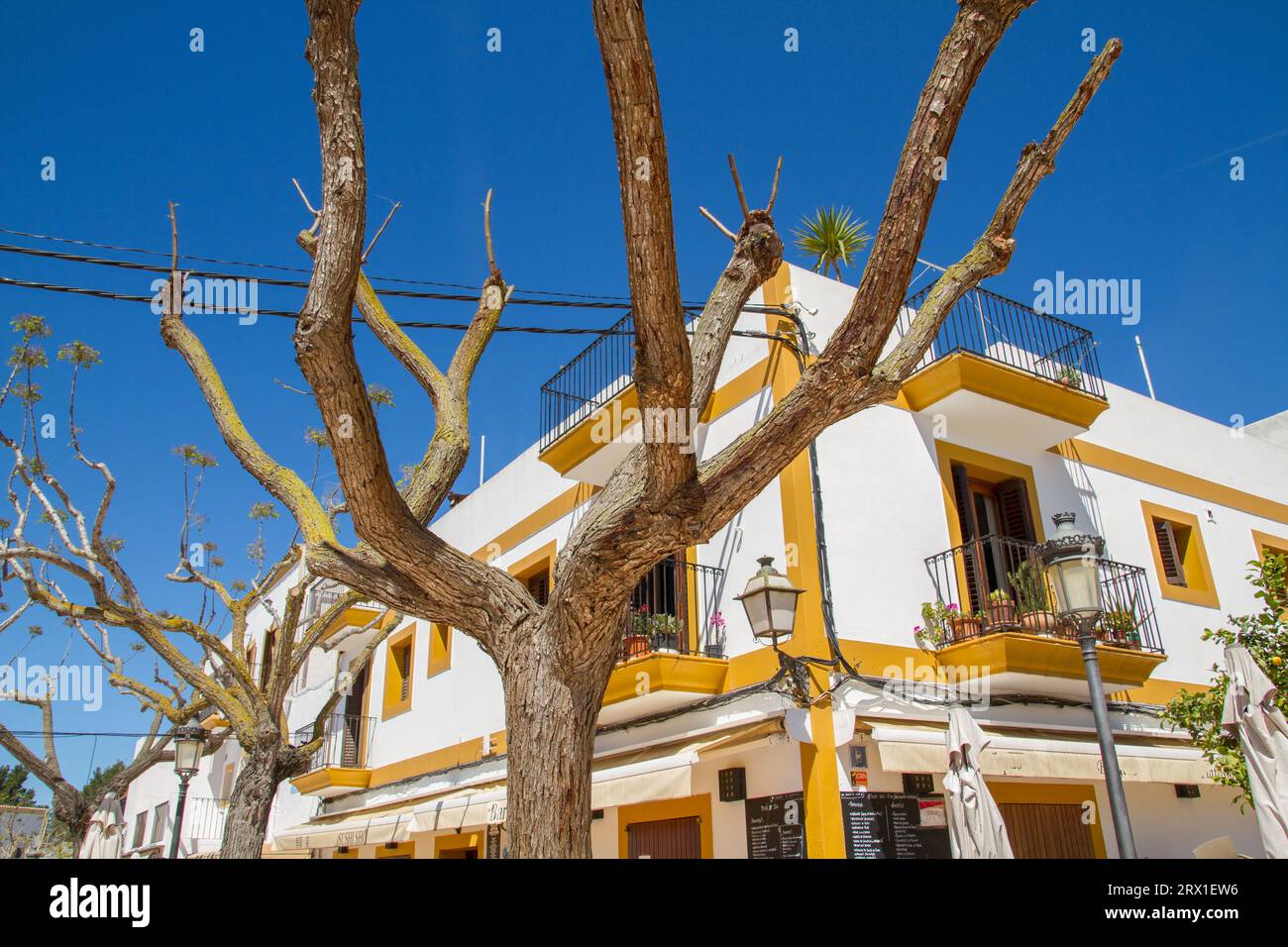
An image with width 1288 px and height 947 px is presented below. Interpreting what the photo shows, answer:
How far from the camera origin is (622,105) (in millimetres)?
3584

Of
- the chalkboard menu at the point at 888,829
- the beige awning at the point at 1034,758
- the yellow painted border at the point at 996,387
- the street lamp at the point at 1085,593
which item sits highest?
the yellow painted border at the point at 996,387

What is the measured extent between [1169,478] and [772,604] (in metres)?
7.96

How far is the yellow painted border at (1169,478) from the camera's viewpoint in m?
12.0

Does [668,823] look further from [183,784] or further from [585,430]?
[183,784]

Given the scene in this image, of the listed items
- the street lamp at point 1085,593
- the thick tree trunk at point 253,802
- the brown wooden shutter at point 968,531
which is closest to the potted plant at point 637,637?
the brown wooden shutter at point 968,531

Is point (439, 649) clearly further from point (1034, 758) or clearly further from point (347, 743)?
Answer: point (1034, 758)

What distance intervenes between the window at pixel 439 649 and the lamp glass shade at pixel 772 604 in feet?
28.0

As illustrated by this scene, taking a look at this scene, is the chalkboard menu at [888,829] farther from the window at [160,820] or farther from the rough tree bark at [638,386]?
the window at [160,820]

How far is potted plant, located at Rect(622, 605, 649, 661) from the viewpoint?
990 cm

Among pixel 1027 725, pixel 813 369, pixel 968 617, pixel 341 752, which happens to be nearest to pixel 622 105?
pixel 813 369

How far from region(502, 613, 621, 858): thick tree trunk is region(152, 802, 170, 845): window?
29147 mm
